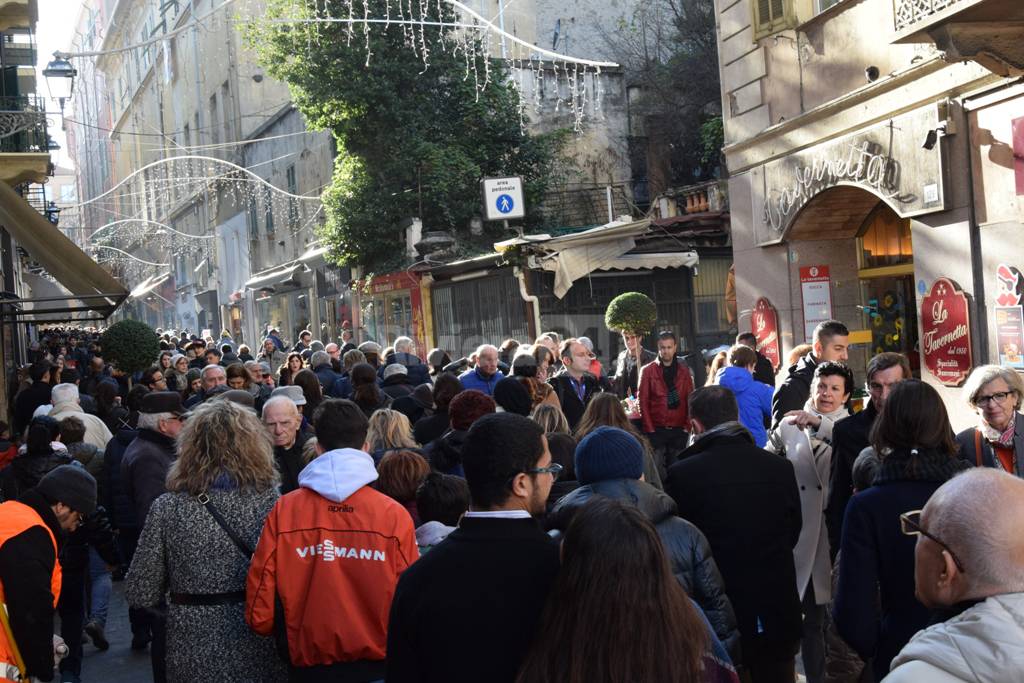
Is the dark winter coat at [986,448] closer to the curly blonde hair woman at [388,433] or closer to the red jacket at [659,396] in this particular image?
the curly blonde hair woman at [388,433]

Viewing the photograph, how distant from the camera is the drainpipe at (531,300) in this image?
65.0 feet

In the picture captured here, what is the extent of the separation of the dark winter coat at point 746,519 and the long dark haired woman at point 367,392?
4020 millimetres

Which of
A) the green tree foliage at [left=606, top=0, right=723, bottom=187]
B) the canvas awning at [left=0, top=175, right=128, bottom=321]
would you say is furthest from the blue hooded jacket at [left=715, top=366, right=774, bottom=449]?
the green tree foliage at [left=606, top=0, right=723, bottom=187]

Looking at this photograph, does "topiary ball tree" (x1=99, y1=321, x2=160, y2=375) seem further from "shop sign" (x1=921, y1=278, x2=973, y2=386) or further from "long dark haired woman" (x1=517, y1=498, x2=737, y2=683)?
"long dark haired woman" (x1=517, y1=498, x2=737, y2=683)

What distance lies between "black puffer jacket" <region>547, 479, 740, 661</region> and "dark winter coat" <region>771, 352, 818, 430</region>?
150 inches

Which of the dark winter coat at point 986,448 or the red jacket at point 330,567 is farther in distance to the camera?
the dark winter coat at point 986,448

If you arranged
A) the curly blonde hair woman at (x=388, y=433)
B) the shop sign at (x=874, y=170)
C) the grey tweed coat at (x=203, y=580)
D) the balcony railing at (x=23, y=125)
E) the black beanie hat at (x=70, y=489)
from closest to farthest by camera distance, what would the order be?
the grey tweed coat at (x=203, y=580)
the black beanie hat at (x=70, y=489)
the curly blonde hair woman at (x=388, y=433)
the shop sign at (x=874, y=170)
the balcony railing at (x=23, y=125)

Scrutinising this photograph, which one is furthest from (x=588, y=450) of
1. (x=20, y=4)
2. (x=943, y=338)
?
(x=20, y=4)

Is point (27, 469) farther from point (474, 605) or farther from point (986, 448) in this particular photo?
point (986, 448)

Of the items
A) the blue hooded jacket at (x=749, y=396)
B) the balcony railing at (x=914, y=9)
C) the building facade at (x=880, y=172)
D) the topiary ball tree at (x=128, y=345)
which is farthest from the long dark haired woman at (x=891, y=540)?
the topiary ball tree at (x=128, y=345)

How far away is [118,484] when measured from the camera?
812 cm

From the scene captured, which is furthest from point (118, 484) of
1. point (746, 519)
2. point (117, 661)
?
point (746, 519)

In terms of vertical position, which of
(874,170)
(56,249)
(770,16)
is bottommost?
(56,249)

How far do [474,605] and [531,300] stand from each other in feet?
56.4
